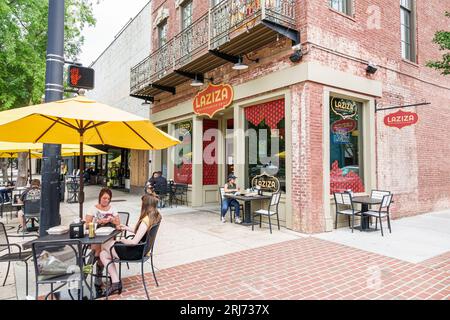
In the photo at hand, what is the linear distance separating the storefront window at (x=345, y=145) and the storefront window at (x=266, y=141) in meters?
1.30

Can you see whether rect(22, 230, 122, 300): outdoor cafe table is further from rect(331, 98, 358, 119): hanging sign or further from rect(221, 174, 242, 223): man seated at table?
rect(331, 98, 358, 119): hanging sign

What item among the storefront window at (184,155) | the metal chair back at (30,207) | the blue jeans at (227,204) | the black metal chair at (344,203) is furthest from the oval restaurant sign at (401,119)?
the metal chair back at (30,207)

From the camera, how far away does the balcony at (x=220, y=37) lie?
23.7 feet

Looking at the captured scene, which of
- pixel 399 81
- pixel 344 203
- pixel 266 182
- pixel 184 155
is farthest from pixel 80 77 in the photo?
pixel 399 81

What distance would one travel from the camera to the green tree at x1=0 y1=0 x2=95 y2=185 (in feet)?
37.8

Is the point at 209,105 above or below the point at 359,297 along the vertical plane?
above

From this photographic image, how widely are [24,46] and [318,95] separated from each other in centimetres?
1207

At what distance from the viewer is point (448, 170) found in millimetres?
11227

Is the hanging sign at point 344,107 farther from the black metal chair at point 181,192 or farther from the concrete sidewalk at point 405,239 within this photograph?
the black metal chair at point 181,192

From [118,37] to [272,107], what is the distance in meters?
15.5

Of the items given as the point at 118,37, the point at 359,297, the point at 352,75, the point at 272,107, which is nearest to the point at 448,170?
the point at 352,75

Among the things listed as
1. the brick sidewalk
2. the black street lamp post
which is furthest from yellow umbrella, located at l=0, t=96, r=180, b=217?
the brick sidewalk

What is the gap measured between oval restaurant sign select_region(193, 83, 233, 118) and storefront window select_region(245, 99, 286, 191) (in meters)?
0.83

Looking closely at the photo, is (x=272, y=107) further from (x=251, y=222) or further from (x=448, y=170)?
(x=448, y=170)
